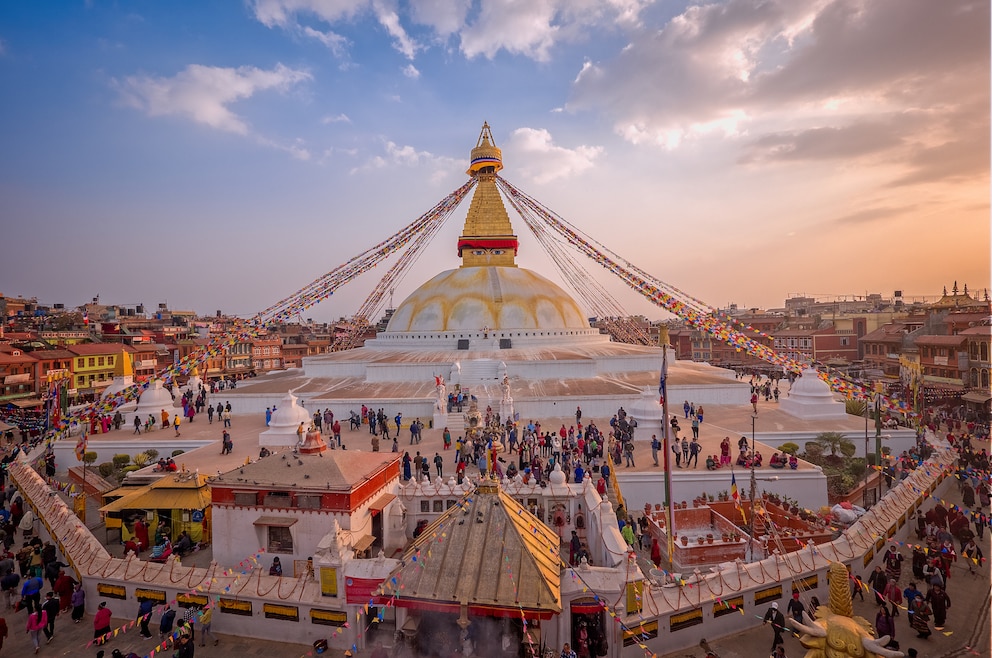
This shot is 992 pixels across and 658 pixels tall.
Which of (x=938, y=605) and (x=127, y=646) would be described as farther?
(x=938, y=605)

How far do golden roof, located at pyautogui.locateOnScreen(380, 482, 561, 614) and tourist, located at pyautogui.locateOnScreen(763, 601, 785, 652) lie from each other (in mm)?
3140

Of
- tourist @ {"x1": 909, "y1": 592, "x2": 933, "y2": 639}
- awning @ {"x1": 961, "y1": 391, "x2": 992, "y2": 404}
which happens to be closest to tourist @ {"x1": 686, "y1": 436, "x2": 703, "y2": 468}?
tourist @ {"x1": 909, "y1": 592, "x2": 933, "y2": 639}

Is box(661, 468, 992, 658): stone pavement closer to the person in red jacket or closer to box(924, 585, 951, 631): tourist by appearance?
box(924, 585, 951, 631): tourist

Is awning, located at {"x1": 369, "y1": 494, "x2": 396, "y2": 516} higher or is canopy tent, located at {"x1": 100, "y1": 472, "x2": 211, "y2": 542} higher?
awning, located at {"x1": 369, "y1": 494, "x2": 396, "y2": 516}

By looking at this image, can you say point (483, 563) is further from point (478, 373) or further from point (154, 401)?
point (154, 401)

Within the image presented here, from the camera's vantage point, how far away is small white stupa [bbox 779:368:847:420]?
1598 centimetres

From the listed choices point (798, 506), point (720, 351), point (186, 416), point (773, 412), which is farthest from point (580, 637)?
point (720, 351)

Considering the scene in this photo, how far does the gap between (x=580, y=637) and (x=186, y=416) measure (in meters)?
16.1

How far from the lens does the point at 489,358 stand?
2269 centimetres

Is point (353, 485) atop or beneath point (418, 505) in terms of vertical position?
atop

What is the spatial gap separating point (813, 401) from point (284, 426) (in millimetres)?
14646

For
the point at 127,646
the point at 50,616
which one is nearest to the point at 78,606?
the point at 50,616

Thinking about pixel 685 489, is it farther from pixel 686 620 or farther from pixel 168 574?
pixel 168 574

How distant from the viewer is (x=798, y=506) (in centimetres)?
1109
